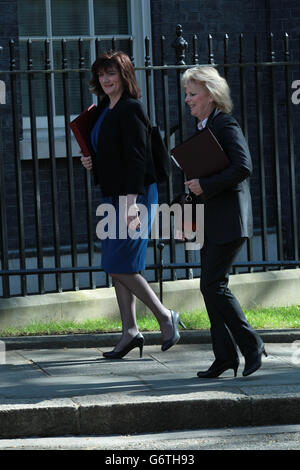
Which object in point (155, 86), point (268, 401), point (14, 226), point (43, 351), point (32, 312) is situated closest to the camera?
point (268, 401)

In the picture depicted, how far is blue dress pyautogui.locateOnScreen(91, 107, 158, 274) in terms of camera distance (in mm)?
6535

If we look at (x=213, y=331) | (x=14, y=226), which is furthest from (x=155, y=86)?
(x=213, y=331)

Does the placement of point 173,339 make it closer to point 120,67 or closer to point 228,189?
point 228,189

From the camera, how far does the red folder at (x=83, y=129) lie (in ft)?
21.9

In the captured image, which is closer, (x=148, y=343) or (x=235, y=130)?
(x=235, y=130)

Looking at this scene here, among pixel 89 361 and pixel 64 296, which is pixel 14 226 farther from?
pixel 89 361

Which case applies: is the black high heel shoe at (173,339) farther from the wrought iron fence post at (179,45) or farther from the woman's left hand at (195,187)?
the wrought iron fence post at (179,45)

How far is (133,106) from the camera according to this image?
21.2ft

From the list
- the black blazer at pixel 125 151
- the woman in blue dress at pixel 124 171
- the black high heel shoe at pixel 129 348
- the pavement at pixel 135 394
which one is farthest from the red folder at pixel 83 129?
the pavement at pixel 135 394

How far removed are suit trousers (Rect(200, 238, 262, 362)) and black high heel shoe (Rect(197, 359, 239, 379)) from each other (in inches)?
1.3

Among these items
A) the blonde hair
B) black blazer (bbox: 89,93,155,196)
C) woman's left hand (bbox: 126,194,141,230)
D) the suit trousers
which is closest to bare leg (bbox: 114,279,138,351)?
woman's left hand (bbox: 126,194,141,230)

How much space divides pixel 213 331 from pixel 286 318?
6.70 ft

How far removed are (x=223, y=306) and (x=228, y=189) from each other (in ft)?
2.29

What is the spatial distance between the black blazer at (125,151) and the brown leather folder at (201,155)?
13.0 inches
